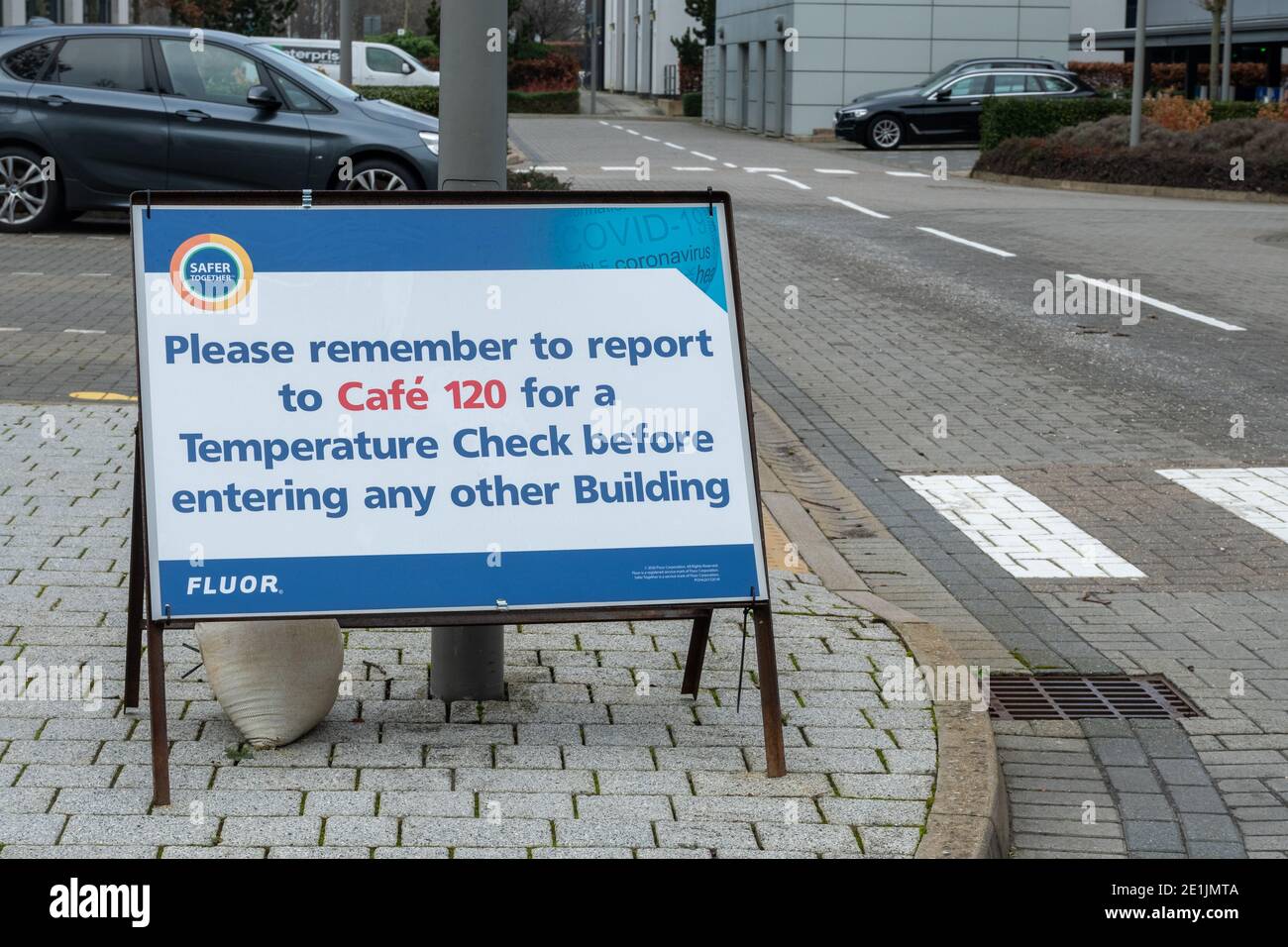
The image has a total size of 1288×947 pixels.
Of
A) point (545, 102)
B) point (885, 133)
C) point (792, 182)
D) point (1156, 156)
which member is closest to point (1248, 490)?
point (792, 182)

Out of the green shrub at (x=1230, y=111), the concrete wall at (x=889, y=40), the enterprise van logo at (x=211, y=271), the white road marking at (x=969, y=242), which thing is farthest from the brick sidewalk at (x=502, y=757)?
the concrete wall at (x=889, y=40)

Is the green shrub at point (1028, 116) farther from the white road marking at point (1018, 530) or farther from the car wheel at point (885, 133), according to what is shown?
the white road marking at point (1018, 530)

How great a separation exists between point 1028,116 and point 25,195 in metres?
21.2

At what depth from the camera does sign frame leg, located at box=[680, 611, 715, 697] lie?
524 cm

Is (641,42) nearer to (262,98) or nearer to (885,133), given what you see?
(885,133)

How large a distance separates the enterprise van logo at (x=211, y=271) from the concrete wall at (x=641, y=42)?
2524 inches

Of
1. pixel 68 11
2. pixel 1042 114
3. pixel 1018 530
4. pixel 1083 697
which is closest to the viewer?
pixel 1083 697

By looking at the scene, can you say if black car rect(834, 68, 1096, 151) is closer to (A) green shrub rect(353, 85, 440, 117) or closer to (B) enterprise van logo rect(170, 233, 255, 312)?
(A) green shrub rect(353, 85, 440, 117)

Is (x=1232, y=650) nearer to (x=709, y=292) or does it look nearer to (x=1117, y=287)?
(x=709, y=292)

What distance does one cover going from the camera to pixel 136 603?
16.2 ft

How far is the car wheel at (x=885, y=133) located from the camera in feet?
126

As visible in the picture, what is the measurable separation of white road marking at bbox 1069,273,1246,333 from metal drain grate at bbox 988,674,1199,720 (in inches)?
326

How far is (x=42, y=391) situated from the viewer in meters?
10.0

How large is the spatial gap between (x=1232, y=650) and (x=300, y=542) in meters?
3.35
